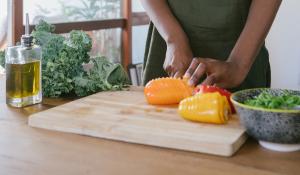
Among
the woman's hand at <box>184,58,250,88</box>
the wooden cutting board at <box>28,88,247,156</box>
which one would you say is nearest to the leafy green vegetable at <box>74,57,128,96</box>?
the wooden cutting board at <box>28,88,247,156</box>

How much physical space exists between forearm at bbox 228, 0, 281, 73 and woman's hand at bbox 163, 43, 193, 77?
0.13 metres

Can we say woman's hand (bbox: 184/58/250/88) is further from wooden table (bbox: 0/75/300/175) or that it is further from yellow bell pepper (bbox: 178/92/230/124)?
wooden table (bbox: 0/75/300/175)

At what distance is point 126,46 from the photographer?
3922 millimetres

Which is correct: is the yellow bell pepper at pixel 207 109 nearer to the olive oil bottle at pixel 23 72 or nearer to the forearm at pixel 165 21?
the olive oil bottle at pixel 23 72

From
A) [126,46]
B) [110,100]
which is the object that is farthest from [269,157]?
[126,46]

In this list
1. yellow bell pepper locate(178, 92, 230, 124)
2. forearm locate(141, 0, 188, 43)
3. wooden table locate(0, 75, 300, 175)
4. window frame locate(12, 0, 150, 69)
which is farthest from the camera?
window frame locate(12, 0, 150, 69)

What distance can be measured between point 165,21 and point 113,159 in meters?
0.80

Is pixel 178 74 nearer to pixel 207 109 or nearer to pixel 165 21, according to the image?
pixel 165 21

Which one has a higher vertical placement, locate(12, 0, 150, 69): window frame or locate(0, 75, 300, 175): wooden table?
locate(12, 0, 150, 69): window frame

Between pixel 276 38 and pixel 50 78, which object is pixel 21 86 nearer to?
pixel 50 78

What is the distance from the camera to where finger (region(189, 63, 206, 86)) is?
1.10 metres

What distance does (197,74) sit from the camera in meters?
1.12

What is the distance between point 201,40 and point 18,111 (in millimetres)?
691

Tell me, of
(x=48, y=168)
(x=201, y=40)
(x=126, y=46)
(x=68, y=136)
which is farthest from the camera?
(x=126, y=46)
